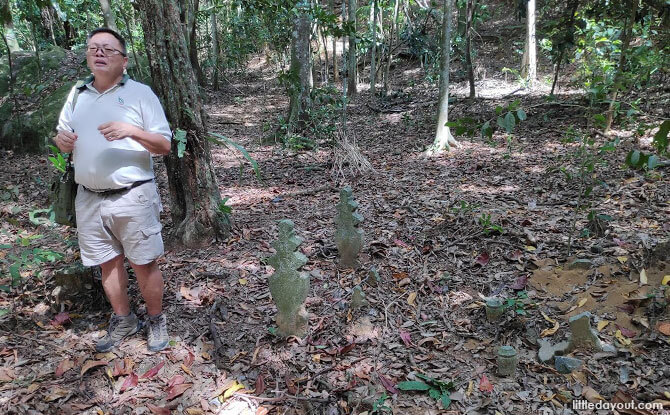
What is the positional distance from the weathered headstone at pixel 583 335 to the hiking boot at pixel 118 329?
299cm

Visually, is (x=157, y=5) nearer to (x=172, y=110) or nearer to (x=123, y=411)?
(x=172, y=110)

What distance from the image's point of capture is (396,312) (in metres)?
3.35

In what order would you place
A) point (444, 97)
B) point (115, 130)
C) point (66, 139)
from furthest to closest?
point (444, 97), point (66, 139), point (115, 130)

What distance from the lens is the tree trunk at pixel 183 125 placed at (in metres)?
3.68

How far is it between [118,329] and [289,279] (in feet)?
4.14

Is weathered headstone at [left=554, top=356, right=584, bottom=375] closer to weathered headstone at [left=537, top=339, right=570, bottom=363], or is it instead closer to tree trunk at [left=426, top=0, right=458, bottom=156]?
weathered headstone at [left=537, top=339, right=570, bottom=363]

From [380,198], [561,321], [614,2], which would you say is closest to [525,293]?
[561,321]

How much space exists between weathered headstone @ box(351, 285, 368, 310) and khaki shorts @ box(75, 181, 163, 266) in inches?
57.9

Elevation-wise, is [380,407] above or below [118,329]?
below

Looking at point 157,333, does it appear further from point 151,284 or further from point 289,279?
point 289,279

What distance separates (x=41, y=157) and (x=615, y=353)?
8.68m

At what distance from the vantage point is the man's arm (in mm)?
2378

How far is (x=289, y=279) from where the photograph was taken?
296 centimetres

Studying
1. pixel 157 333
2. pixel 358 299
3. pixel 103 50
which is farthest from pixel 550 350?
pixel 103 50
